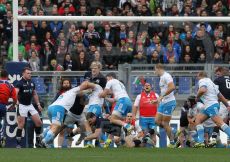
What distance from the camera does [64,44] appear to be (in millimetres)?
26969

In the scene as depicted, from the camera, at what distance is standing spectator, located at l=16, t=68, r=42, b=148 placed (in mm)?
24797

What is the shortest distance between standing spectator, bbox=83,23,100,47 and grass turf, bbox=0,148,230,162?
543cm

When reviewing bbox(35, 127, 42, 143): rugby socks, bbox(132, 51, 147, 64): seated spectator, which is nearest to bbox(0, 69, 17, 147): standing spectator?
bbox(35, 127, 42, 143): rugby socks

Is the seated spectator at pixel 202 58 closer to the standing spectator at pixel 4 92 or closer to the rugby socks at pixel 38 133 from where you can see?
the rugby socks at pixel 38 133

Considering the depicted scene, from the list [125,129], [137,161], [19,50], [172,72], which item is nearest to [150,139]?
[125,129]

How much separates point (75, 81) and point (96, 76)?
1779 millimetres

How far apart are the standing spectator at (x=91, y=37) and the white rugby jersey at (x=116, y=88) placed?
2.81 meters

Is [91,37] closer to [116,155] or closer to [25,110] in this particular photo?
[25,110]

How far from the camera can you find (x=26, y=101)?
25000mm

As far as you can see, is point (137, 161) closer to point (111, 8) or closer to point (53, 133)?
point (53, 133)

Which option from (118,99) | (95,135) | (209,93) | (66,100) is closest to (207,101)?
(209,93)

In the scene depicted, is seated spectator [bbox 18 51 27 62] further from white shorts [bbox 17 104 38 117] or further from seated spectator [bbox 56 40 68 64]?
white shorts [bbox 17 104 38 117]

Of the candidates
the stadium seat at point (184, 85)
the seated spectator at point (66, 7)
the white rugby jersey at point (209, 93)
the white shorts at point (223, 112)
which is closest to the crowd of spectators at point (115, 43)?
the stadium seat at point (184, 85)

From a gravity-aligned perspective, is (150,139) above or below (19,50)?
below
